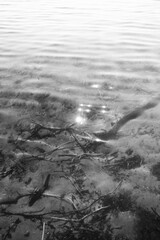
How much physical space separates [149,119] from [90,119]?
27.1 inches

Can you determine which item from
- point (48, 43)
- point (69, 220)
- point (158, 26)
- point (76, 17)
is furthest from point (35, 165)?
point (76, 17)

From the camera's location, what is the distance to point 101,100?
300 cm

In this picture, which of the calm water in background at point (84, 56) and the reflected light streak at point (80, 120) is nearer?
the reflected light streak at point (80, 120)

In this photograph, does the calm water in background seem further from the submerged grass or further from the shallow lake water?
the submerged grass

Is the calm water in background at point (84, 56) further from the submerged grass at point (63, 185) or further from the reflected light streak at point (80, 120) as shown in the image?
the submerged grass at point (63, 185)

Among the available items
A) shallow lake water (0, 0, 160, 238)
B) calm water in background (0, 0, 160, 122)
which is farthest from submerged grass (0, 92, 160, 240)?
calm water in background (0, 0, 160, 122)

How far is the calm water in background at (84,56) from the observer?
329cm

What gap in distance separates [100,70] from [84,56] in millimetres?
813

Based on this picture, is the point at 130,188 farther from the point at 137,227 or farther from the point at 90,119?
the point at 90,119

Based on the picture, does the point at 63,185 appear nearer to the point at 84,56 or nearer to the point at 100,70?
the point at 100,70

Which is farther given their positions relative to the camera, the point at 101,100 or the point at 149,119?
the point at 101,100

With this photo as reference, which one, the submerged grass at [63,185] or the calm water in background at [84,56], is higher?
the calm water in background at [84,56]

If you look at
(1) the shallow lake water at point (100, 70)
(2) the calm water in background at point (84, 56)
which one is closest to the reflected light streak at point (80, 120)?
(1) the shallow lake water at point (100, 70)

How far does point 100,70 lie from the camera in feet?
12.7
